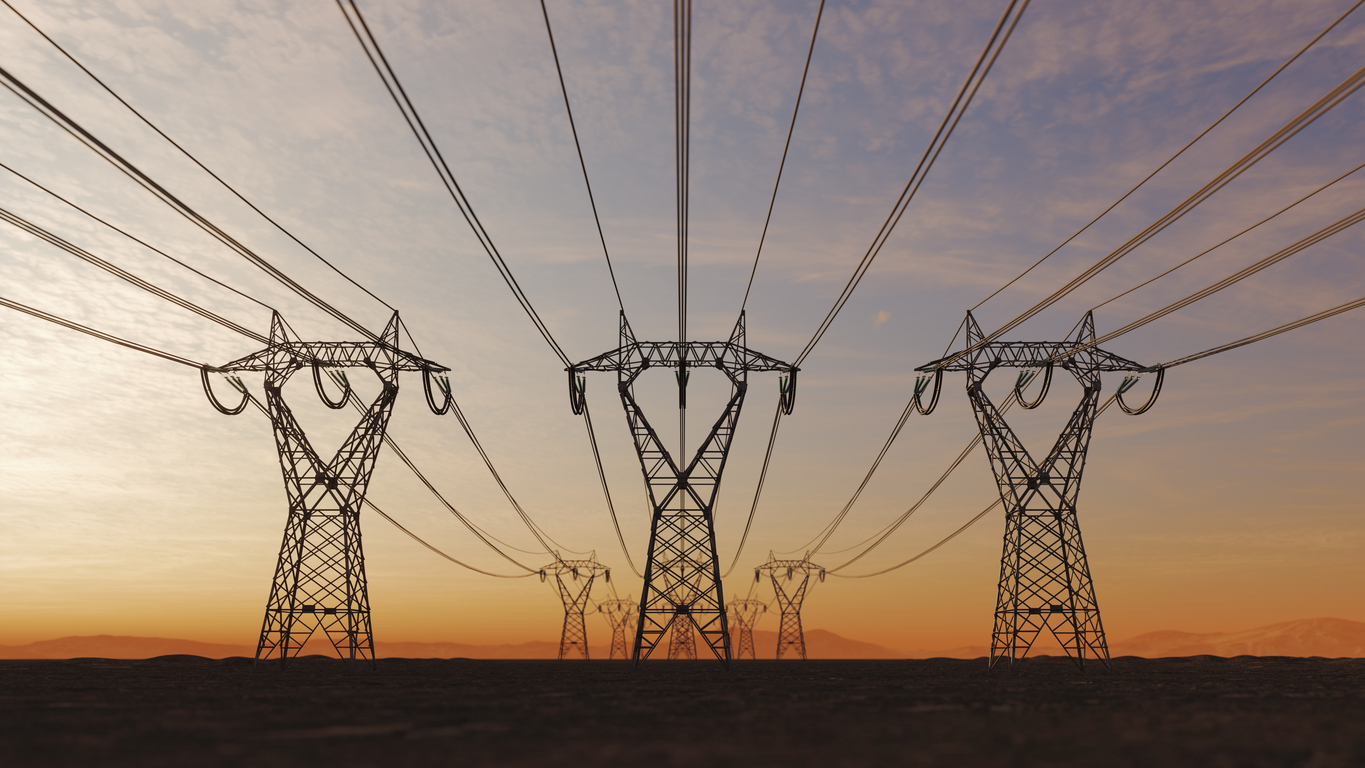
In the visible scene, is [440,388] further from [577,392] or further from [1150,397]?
[1150,397]

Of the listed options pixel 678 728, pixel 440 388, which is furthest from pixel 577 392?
pixel 678 728

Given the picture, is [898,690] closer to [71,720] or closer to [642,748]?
[642,748]

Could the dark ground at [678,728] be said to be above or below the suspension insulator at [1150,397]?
below

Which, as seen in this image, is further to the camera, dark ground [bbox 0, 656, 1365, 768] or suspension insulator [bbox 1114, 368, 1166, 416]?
suspension insulator [bbox 1114, 368, 1166, 416]

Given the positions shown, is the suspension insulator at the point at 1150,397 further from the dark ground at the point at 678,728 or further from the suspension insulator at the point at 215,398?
the suspension insulator at the point at 215,398

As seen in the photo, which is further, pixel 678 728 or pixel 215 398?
pixel 215 398

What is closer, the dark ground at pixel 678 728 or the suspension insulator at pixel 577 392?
the dark ground at pixel 678 728

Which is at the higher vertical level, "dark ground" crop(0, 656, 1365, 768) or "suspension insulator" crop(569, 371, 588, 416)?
"suspension insulator" crop(569, 371, 588, 416)

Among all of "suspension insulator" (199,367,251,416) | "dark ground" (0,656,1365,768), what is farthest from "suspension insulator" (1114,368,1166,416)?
"suspension insulator" (199,367,251,416)

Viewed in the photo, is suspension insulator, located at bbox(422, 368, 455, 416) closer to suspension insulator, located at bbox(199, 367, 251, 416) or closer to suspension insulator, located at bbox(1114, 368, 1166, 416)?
suspension insulator, located at bbox(199, 367, 251, 416)

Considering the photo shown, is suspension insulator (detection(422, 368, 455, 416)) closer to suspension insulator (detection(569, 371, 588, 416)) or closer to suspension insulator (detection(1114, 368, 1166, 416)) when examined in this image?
suspension insulator (detection(569, 371, 588, 416))

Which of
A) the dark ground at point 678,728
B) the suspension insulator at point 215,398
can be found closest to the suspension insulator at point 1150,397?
the dark ground at point 678,728
